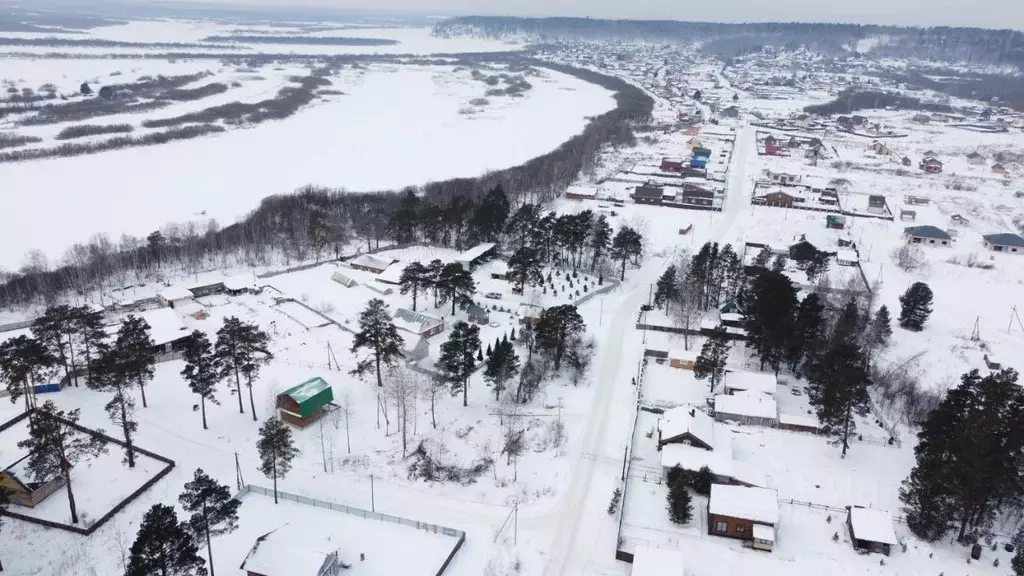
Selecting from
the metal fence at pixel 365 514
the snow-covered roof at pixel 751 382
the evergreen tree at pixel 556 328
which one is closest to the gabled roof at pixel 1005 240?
the snow-covered roof at pixel 751 382

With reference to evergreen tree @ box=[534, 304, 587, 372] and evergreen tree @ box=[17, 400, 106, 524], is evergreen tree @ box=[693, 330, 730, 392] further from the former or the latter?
evergreen tree @ box=[17, 400, 106, 524]

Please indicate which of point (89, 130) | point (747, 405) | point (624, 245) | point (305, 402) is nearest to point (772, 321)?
point (747, 405)

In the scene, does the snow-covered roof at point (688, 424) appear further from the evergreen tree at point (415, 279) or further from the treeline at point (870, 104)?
the treeline at point (870, 104)

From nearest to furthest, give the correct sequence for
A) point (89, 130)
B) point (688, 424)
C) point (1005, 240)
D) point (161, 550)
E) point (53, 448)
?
point (161, 550) < point (53, 448) < point (688, 424) < point (1005, 240) < point (89, 130)

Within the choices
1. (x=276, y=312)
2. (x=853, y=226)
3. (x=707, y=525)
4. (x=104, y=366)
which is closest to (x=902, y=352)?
(x=707, y=525)

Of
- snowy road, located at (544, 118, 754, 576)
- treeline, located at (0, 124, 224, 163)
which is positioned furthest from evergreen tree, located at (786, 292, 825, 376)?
treeline, located at (0, 124, 224, 163)

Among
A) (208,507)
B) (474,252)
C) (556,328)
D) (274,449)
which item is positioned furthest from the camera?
(474,252)

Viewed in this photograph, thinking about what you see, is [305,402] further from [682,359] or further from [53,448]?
[682,359]

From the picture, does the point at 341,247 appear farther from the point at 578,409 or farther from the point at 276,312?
the point at 578,409
